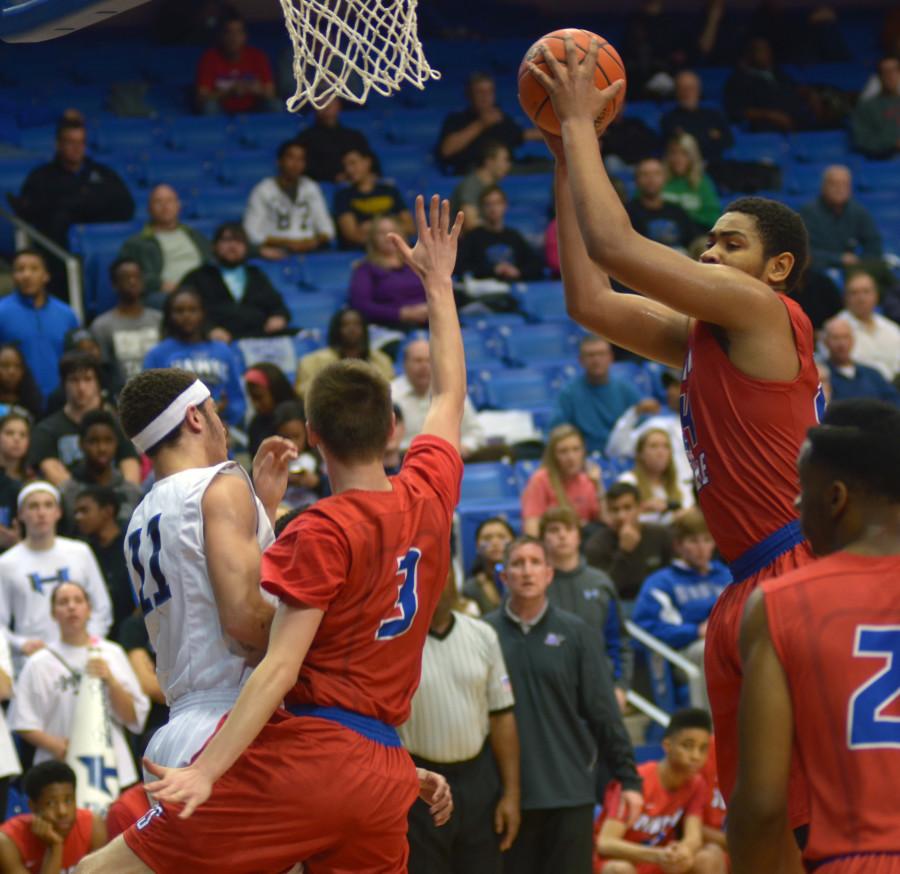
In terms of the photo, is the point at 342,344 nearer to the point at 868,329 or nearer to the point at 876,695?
the point at 868,329

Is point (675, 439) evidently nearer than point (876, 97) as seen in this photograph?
Yes

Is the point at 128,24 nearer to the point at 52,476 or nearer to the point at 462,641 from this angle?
the point at 52,476

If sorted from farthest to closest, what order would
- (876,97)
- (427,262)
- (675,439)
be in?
(876,97), (675,439), (427,262)

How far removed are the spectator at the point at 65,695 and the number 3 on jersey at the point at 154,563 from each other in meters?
4.12

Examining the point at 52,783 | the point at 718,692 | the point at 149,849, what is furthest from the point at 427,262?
the point at 52,783

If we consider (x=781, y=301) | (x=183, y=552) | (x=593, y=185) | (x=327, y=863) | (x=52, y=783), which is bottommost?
(x=52, y=783)

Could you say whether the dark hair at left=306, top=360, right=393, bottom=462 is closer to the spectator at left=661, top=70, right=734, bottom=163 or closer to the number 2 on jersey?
the number 2 on jersey

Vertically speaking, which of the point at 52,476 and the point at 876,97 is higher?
the point at 876,97

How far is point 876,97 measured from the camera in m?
17.1

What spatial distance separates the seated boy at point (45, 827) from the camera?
7707 mm

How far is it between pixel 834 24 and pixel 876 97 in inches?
84.3

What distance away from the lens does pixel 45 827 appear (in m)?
7.74

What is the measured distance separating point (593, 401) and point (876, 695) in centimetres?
918

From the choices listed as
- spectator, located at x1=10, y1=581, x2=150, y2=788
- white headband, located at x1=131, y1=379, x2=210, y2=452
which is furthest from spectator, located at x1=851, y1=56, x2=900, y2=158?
white headband, located at x1=131, y1=379, x2=210, y2=452
